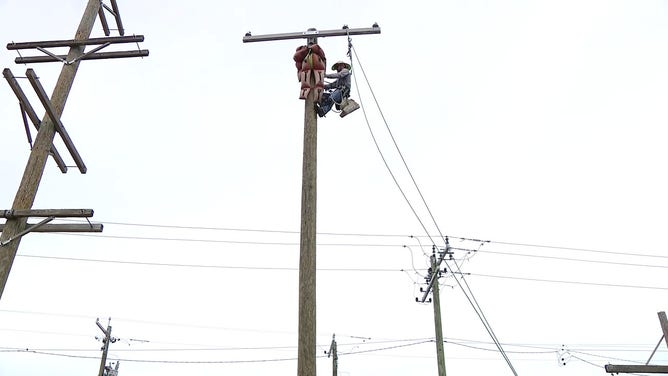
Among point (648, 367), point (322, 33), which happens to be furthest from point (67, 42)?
point (648, 367)

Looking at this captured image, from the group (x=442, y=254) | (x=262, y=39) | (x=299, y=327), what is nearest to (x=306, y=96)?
(x=262, y=39)

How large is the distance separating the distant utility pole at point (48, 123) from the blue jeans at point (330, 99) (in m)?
3.01

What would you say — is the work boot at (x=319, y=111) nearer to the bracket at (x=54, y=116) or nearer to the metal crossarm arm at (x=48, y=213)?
the metal crossarm arm at (x=48, y=213)

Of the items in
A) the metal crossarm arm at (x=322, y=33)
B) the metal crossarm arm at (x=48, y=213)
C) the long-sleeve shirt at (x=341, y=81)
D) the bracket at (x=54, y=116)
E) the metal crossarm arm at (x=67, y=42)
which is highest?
the metal crossarm arm at (x=67, y=42)

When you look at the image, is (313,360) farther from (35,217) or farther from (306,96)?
(35,217)

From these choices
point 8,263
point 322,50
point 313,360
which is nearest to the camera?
point 313,360

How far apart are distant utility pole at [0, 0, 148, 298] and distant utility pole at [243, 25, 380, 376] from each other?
8.88 feet

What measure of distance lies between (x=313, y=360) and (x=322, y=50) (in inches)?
151

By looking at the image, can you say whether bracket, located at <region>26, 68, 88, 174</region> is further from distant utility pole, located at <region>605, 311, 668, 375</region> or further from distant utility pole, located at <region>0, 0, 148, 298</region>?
distant utility pole, located at <region>605, 311, 668, 375</region>

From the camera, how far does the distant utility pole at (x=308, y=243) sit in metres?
4.29

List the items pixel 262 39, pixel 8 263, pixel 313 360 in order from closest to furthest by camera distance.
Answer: pixel 313 360, pixel 8 263, pixel 262 39

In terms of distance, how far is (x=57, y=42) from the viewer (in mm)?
6930

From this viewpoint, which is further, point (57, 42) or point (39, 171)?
point (57, 42)

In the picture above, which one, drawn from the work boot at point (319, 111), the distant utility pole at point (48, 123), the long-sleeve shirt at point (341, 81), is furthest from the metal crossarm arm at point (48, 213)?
the long-sleeve shirt at point (341, 81)
